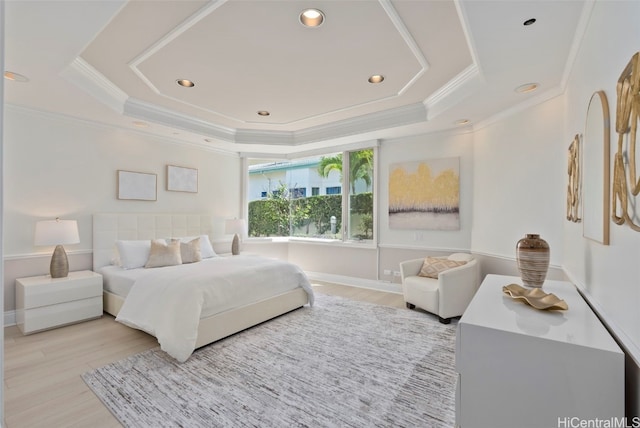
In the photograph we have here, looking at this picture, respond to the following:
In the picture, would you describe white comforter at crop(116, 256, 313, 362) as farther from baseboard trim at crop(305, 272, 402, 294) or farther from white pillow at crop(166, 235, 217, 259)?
baseboard trim at crop(305, 272, 402, 294)

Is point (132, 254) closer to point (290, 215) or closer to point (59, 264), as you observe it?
point (59, 264)

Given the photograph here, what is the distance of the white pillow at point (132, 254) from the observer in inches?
150

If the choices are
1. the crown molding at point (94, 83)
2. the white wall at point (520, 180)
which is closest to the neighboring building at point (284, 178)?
the crown molding at point (94, 83)

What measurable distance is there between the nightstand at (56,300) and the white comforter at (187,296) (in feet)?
2.71

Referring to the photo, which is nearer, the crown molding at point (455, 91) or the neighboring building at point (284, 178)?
the crown molding at point (455, 91)

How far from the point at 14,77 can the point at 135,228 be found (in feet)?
7.31

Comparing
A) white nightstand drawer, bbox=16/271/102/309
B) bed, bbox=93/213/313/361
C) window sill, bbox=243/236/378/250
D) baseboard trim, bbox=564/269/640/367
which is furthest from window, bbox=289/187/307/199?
baseboard trim, bbox=564/269/640/367

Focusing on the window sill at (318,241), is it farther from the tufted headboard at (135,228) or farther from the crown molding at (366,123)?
the crown molding at (366,123)

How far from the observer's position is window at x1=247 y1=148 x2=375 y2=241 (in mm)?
5344

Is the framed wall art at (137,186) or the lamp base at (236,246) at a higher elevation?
the framed wall art at (137,186)

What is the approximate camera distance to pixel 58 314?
3.25 meters

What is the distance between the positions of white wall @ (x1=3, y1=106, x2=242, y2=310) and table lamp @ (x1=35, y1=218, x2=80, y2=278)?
30 centimetres

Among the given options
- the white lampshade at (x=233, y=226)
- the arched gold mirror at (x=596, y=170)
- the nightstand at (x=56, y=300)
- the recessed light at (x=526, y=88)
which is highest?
the recessed light at (x=526, y=88)

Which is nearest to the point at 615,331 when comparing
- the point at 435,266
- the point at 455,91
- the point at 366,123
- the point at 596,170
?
the point at 596,170
